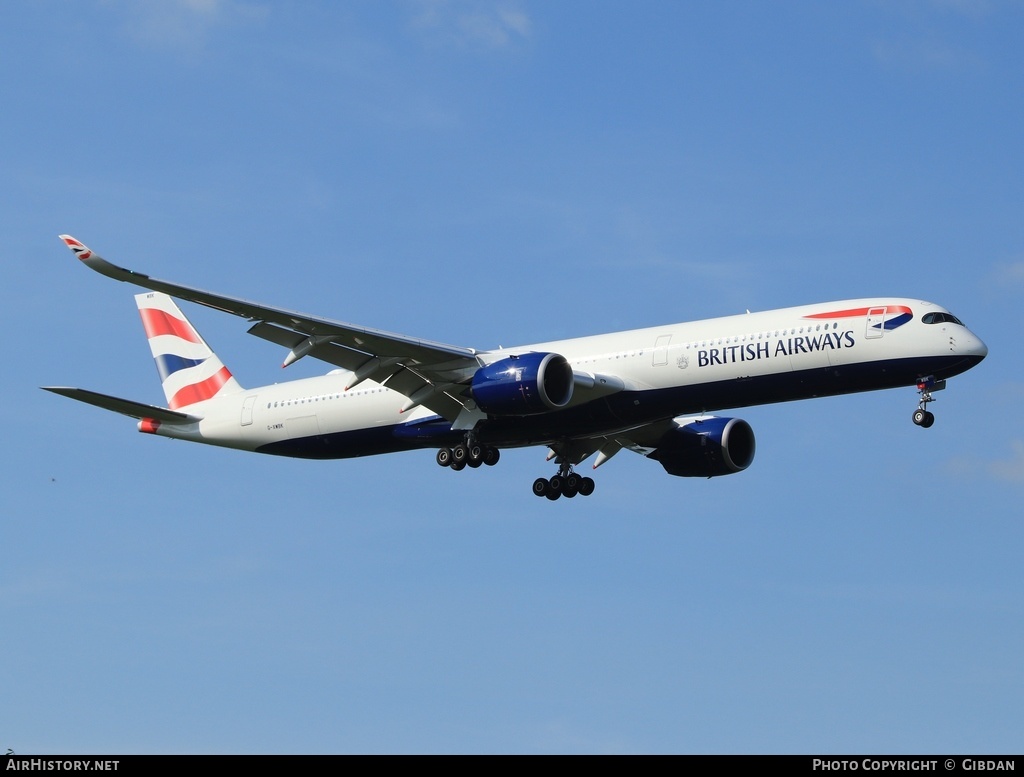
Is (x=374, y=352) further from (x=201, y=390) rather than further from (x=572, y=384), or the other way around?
(x=201, y=390)

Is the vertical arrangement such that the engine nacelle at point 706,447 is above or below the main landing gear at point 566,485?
above

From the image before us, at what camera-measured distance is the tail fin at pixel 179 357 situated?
50.8m

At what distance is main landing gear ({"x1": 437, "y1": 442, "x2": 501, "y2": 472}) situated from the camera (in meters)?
43.5

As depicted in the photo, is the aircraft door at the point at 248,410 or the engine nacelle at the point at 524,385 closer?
the engine nacelle at the point at 524,385

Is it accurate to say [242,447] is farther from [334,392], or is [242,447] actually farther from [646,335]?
[646,335]

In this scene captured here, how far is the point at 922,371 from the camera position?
38.8m

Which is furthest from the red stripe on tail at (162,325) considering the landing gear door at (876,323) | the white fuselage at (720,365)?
the landing gear door at (876,323)

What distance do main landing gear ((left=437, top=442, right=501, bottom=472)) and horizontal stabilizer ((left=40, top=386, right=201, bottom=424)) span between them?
33.1 ft

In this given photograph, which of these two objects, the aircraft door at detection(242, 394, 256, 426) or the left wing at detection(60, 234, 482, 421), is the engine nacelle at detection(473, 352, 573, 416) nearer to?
the left wing at detection(60, 234, 482, 421)

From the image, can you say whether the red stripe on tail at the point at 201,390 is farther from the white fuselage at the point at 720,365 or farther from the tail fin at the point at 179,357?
the white fuselage at the point at 720,365

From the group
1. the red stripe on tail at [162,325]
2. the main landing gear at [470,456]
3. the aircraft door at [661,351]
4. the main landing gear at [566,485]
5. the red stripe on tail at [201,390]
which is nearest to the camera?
the aircraft door at [661,351]

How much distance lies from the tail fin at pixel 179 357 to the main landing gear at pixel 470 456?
9.74 metres
